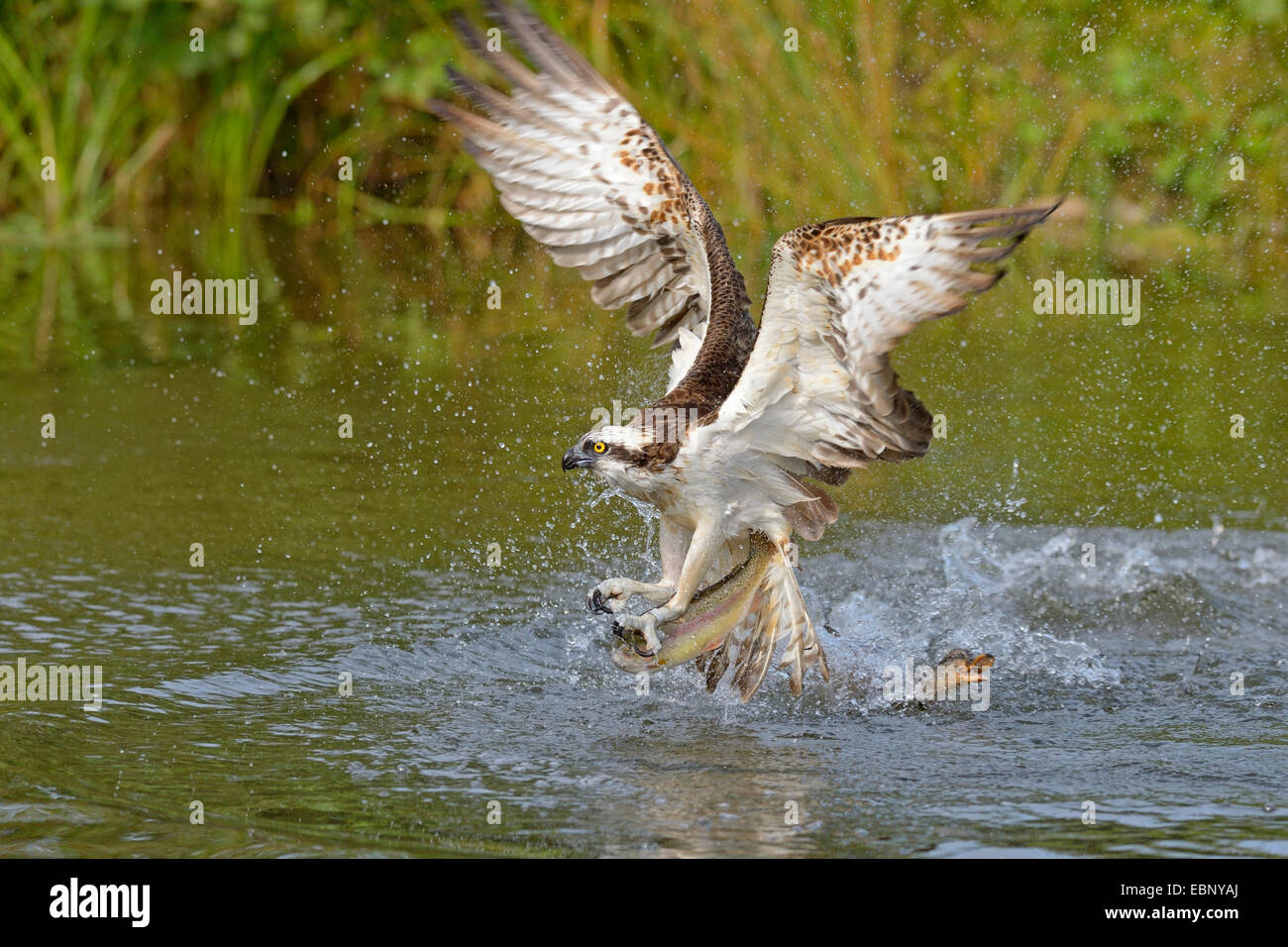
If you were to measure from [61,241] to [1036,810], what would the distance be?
12.3m

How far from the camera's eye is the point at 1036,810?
485 centimetres

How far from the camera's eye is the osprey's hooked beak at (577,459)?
5802 mm

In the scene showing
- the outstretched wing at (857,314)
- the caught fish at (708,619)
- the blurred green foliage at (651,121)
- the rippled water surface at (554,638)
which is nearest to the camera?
the rippled water surface at (554,638)

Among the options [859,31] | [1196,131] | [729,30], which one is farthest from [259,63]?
[1196,131]

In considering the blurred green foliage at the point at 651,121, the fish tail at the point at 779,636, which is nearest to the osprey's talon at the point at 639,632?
the fish tail at the point at 779,636

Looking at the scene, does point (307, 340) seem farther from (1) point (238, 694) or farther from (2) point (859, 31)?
(1) point (238, 694)

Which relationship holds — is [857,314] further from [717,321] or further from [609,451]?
[717,321]

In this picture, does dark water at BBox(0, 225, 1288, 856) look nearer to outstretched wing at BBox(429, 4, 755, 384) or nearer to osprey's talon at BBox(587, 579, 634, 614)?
osprey's talon at BBox(587, 579, 634, 614)

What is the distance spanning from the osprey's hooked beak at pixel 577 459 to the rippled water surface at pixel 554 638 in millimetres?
806

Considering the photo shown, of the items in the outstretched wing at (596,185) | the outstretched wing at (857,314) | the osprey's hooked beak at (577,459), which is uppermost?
the outstretched wing at (596,185)

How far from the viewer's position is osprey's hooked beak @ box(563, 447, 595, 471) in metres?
5.80

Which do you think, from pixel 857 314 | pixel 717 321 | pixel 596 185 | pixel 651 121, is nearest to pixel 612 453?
pixel 717 321

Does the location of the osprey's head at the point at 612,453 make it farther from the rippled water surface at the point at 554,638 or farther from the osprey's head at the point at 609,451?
the rippled water surface at the point at 554,638

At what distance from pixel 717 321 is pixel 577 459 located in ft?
2.98
